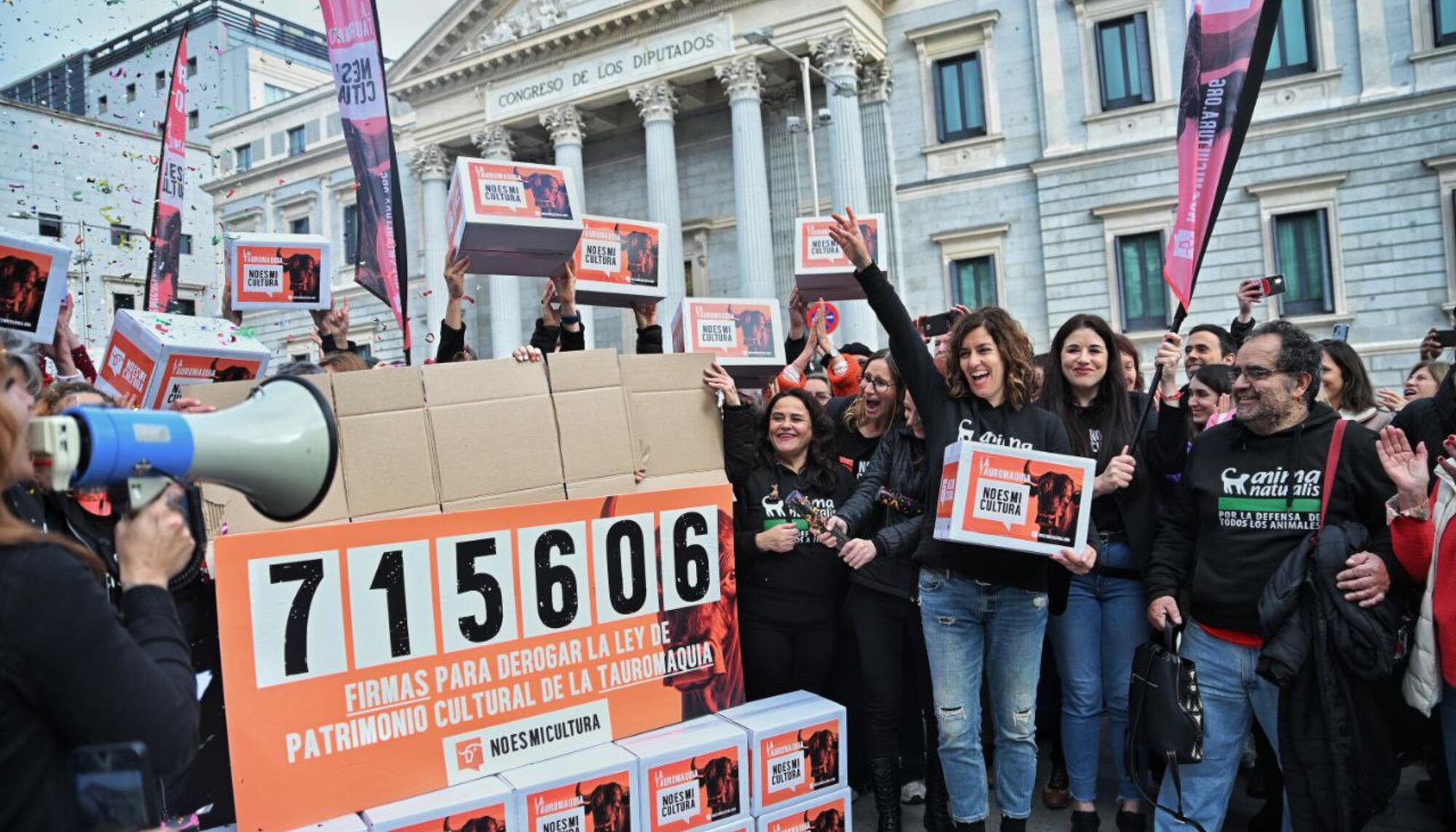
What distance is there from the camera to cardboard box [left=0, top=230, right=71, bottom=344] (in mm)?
4391

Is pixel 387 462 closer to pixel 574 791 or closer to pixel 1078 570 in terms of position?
pixel 574 791

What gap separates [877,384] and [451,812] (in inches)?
109

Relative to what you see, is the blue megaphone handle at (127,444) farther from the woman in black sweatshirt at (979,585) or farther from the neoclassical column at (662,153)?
the neoclassical column at (662,153)

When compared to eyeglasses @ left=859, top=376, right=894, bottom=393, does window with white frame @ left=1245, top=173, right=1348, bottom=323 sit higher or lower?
higher

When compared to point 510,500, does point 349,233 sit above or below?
above

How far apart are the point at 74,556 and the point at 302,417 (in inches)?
17.9

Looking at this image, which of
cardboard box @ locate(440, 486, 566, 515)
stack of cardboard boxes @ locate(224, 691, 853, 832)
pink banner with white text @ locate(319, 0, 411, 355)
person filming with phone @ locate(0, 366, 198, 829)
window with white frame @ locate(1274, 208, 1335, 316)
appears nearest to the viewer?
person filming with phone @ locate(0, 366, 198, 829)

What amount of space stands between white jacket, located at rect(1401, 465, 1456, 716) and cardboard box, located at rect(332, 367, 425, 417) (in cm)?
356

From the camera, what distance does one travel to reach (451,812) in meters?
2.94

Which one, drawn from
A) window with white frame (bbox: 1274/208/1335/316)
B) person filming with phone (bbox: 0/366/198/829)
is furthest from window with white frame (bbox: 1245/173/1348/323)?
person filming with phone (bbox: 0/366/198/829)

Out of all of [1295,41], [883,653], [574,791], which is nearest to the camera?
[574,791]

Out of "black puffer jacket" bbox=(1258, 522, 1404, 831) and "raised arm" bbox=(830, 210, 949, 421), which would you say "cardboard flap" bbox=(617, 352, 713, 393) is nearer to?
"raised arm" bbox=(830, 210, 949, 421)

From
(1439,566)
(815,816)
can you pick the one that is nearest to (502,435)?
(815,816)

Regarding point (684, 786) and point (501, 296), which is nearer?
point (684, 786)
